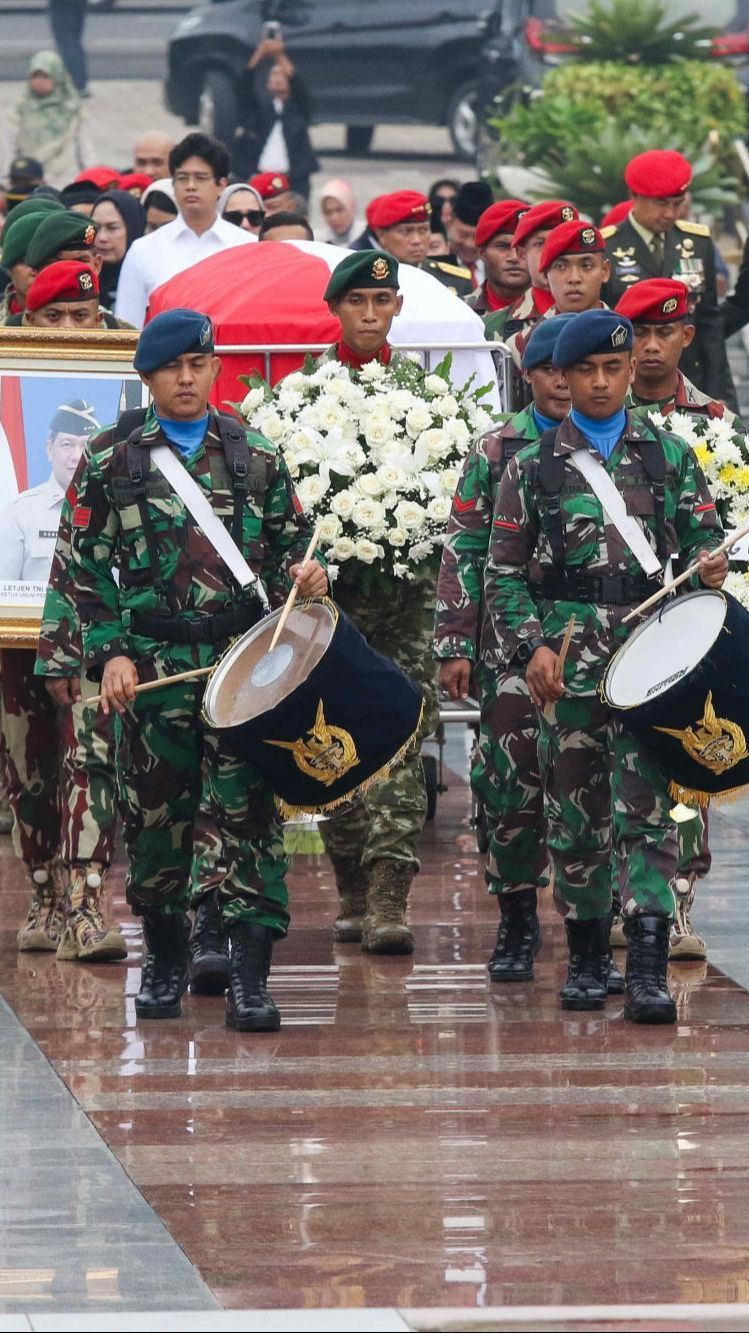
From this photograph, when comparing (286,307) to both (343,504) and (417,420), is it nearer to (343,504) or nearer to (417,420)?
(417,420)

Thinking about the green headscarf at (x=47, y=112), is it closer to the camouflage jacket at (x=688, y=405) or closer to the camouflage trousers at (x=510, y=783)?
the camouflage jacket at (x=688, y=405)

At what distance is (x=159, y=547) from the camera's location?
8.73 m

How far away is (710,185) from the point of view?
26.9 meters

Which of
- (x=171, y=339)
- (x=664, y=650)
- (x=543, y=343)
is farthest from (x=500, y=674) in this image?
(x=171, y=339)

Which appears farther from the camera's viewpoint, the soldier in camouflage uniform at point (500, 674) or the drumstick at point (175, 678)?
the soldier in camouflage uniform at point (500, 674)

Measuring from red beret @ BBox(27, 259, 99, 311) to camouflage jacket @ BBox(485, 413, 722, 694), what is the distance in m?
2.25

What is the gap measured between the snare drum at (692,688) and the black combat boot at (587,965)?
66 cm

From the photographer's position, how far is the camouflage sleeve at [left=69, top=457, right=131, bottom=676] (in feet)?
28.8

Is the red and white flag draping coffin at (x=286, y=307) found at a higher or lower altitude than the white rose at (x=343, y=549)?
higher

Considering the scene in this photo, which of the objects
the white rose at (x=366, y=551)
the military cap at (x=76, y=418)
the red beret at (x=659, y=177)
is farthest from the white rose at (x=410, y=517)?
the red beret at (x=659, y=177)

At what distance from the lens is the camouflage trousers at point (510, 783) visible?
952 centimetres

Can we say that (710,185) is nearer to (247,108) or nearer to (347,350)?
(247,108)

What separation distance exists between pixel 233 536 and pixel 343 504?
1.18m

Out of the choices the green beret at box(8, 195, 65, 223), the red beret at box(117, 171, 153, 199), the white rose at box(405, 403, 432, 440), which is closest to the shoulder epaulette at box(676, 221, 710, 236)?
the green beret at box(8, 195, 65, 223)
